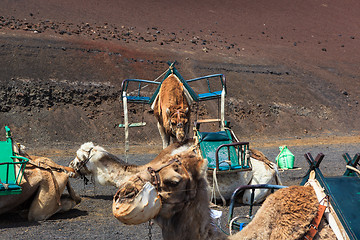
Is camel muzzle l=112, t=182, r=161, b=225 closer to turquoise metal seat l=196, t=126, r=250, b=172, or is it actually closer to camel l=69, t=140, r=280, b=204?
turquoise metal seat l=196, t=126, r=250, b=172

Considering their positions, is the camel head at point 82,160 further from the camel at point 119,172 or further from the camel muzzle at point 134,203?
the camel muzzle at point 134,203

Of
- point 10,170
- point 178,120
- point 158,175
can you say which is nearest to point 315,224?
point 158,175

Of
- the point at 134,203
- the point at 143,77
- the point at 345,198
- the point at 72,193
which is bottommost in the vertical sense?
the point at 72,193

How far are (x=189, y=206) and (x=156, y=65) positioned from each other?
1126 inches

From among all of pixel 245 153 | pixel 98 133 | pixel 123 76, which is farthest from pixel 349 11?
pixel 245 153

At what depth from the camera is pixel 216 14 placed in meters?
52.8

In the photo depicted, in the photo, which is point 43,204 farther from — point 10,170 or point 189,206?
point 189,206

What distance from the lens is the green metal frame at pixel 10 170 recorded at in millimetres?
7700

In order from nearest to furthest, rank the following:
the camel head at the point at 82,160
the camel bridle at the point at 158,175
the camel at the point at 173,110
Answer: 1. the camel bridle at the point at 158,175
2. the camel head at the point at 82,160
3. the camel at the point at 173,110

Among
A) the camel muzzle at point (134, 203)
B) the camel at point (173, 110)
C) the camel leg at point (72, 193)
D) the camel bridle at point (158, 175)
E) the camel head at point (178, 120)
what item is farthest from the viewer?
the camel at point (173, 110)

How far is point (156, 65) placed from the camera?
31.9m

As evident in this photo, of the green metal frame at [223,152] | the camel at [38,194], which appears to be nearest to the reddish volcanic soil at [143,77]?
the camel at [38,194]

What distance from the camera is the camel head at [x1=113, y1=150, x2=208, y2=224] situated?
3303mm

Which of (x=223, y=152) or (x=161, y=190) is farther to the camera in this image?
(x=223, y=152)
